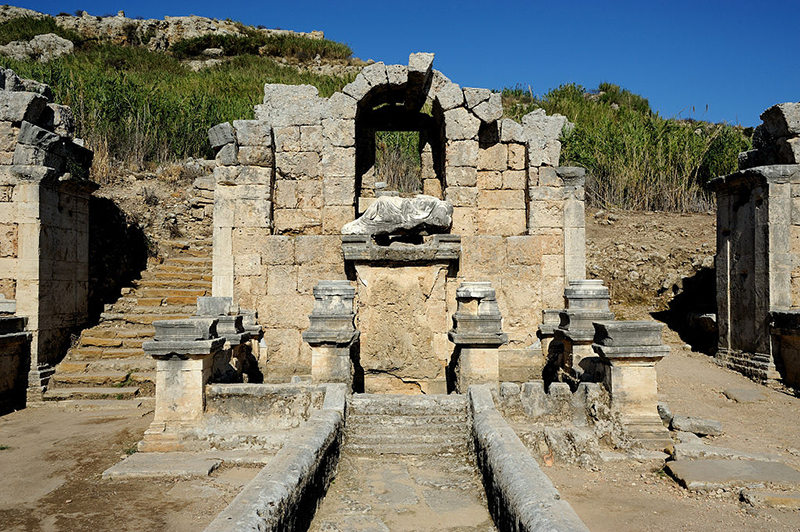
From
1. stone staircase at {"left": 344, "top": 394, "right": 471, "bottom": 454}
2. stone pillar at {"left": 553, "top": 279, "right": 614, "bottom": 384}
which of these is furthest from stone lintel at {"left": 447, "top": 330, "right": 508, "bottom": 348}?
stone pillar at {"left": 553, "top": 279, "right": 614, "bottom": 384}

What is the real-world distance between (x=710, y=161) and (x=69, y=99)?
1960 centimetres

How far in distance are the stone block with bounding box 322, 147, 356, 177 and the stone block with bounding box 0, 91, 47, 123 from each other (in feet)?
15.7

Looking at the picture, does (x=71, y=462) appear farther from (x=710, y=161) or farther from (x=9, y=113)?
(x=710, y=161)

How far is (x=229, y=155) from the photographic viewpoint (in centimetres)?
892

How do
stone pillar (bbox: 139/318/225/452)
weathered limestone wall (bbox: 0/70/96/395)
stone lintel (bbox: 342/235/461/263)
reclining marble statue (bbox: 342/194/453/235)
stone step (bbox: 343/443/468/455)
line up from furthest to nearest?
weathered limestone wall (bbox: 0/70/96/395) < reclining marble statue (bbox: 342/194/453/235) < stone lintel (bbox: 342/235/461/263) < stone pillar (bbox: 139/318/225/452) < stone step (bbox: 343/443/468/455)

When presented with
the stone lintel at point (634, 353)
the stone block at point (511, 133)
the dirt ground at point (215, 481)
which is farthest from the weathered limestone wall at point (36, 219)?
the stone lintel at point (634, 353)

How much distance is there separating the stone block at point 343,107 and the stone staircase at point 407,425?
4666 millimetres

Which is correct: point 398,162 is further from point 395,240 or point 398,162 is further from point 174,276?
point 395,240

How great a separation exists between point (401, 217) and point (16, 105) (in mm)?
6412

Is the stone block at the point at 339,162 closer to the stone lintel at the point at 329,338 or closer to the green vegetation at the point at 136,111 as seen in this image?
the stone lintel at the point at 329,338

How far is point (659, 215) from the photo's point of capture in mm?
16281

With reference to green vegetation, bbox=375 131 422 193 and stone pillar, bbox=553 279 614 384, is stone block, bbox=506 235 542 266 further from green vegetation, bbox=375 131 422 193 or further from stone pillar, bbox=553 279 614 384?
green vegetation, bbox=375 131 422 193

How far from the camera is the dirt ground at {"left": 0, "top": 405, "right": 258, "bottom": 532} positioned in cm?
430

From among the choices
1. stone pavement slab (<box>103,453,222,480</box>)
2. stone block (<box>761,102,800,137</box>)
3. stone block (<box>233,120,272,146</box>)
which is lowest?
stone pavement slab (<box>103,453,222,480</box>)
